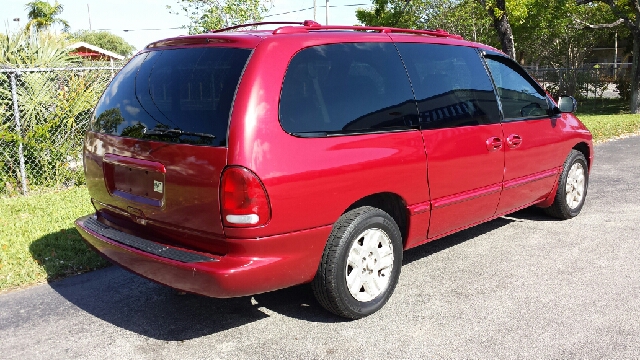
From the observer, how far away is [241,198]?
320cm

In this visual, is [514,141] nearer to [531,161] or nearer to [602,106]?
[531,161]

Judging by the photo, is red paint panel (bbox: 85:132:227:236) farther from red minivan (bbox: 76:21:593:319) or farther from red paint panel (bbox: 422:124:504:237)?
red paint panel (bbox: 422:124:504:237)

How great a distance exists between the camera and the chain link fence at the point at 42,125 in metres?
7.88

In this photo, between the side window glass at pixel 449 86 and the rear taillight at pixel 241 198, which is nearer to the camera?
the rear taillight at pixel 241 198

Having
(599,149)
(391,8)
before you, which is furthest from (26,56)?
(391,8)

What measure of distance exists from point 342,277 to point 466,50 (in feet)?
7.90

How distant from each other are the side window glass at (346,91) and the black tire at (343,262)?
22.4 inches

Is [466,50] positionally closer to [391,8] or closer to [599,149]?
[599,149]

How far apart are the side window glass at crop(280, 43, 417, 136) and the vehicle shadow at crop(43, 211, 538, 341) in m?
1.35

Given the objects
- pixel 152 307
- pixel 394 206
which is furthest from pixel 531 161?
pixel 152 307

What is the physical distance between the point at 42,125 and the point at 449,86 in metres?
6.09

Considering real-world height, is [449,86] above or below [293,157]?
above

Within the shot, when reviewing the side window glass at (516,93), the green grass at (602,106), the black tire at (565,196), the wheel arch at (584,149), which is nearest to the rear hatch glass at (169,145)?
the side window glass at (516,93)

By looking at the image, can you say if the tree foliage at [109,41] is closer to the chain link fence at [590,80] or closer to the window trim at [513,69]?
the chain link fence at [590,80]
